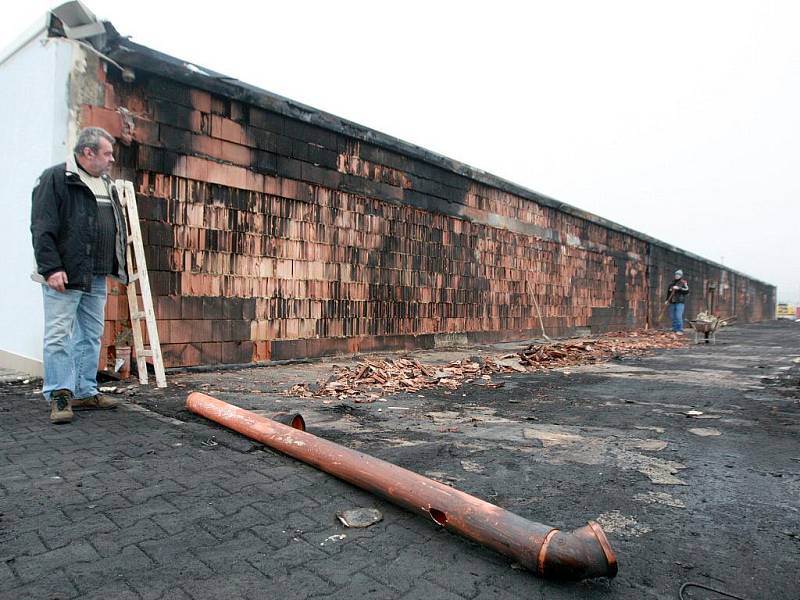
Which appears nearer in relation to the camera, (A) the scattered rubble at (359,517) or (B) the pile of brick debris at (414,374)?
(A) the scattered rubble at (359,517)

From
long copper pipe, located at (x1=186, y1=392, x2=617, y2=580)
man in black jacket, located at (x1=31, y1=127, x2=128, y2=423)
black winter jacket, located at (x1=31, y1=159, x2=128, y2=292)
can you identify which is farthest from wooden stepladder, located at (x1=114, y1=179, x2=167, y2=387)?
long copper pipe, located at (x1=186, y1=392, x2=617, y2=580)

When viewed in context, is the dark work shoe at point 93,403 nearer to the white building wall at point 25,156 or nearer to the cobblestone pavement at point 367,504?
the cobblestone pavement at point 367,504

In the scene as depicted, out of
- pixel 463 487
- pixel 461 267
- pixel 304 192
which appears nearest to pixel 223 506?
pixel 463 487

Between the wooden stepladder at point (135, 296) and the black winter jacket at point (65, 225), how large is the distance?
1111 millimetres

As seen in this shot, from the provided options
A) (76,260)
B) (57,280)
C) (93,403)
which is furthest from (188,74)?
(93,403)

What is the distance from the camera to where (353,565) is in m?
1.69

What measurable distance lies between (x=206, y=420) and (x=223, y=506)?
1541mm

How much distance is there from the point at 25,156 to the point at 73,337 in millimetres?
2732

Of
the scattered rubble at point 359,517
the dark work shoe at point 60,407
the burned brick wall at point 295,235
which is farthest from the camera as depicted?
the burned brick wall at point 295,235

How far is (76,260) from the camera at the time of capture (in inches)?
142

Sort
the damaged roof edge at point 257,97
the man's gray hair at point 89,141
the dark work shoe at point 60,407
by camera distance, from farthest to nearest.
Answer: the damaged roof edge at point 257,97 → the man's gray hair at point 89,141 → the dark work shoe at point 60,407

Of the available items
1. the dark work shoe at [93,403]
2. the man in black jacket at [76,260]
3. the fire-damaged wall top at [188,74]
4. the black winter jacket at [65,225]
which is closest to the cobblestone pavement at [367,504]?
the dark work shoe at [93,403]

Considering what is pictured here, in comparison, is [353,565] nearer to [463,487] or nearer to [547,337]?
[463,487]

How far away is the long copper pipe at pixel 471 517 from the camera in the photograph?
158cm
